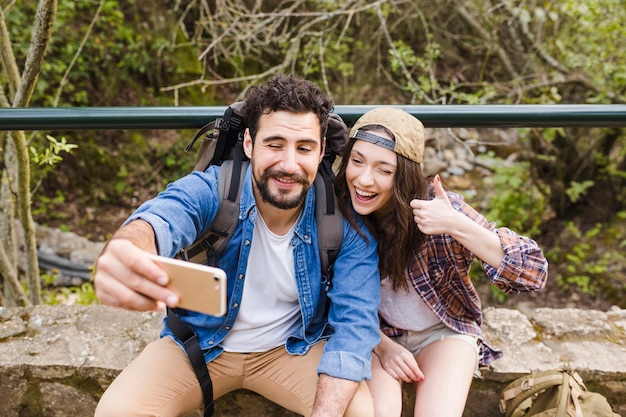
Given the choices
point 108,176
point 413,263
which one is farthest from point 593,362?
point 108,176

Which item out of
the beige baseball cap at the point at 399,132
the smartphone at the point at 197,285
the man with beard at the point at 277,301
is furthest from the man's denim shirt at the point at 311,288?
the smartphone at the point at 197,285

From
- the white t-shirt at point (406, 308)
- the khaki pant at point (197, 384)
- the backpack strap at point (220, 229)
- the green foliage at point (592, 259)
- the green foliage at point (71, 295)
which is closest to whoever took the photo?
the khaki pant at point (197, 384)

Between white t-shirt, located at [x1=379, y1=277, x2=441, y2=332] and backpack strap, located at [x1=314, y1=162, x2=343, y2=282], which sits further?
white t-shirt, located at [x1=379, y1=277, x2=441, y2=332]

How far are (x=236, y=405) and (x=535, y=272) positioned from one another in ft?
4.33

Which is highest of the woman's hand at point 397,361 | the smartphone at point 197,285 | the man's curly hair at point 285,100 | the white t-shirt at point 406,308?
the man's curly hair at point 285,100

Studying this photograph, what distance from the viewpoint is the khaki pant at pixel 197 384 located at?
1776 mm

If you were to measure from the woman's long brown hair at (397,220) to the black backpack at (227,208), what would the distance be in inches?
2.0

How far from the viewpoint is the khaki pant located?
1776 millimetres

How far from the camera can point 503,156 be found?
24.4ft

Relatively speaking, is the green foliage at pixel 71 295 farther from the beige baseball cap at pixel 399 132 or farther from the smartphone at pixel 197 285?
the smartphone at pixel 197 285

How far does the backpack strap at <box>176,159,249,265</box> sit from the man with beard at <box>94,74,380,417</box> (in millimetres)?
25

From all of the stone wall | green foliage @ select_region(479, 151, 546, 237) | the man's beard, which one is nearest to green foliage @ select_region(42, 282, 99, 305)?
the stone wall

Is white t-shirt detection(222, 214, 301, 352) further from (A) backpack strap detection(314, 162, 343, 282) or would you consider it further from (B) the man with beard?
(A) backpack strap detection(314, 162, 343, 282)

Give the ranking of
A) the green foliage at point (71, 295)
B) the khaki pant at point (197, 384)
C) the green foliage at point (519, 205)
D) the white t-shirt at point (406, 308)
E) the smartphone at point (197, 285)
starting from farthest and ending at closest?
the green foliage at point (519, 205), the green foliage at point (71, 295), the white t-shirt at point (406, 308), the khaki pant at point (197, 384), the smartphone at point (197, 285)
